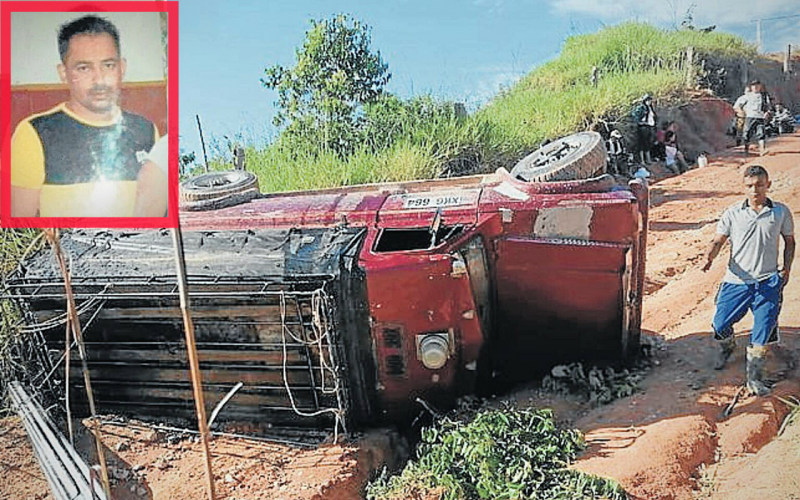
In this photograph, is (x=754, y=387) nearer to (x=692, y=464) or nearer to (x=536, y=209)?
(x=692, y=464)

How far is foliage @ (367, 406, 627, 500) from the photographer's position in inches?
130

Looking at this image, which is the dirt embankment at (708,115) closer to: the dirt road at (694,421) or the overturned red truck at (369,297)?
the dirt road at (694,421)

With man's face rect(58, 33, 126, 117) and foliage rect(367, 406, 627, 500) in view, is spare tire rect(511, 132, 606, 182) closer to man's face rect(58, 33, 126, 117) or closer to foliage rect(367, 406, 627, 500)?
foliage rect(367, 406, 627, 500)

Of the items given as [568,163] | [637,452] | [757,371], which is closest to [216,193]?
[568,163]

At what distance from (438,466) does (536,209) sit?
164 cm

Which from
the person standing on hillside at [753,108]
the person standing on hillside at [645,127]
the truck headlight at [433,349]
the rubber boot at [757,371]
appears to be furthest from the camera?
the person standing on hillside at [645,127]

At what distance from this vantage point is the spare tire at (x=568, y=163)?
175 inches

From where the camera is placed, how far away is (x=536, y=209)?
4.28m

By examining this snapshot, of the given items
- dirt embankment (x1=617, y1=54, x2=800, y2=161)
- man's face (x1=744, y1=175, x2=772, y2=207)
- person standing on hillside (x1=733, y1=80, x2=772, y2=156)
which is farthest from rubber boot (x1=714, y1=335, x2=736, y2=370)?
dirt embankment (x1=617, y1=54, x2=800, y2=161)

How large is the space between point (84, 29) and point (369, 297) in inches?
97.9

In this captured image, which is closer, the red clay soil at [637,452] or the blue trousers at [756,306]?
the red clay soil at [637,452]

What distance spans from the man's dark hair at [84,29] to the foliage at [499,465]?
2604mm

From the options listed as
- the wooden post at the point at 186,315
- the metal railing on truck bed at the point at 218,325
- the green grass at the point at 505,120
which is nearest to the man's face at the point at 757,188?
the metal railing on truck bed at the point at 218,325

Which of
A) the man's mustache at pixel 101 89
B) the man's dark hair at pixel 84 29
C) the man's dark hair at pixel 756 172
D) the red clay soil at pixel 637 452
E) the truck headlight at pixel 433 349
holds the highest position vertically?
the man's dark hair at pixel 84 29
